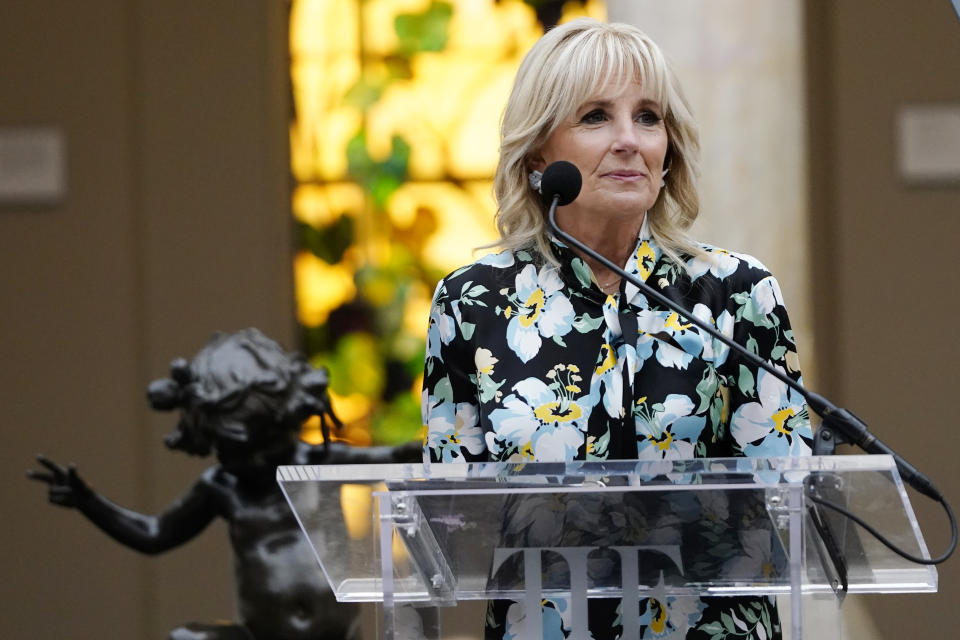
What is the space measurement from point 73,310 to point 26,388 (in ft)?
1.19

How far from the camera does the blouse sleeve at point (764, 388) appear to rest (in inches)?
89.2

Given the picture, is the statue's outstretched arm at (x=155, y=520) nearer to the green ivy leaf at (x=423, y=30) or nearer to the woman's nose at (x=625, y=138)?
the woman's nose at (x=625, y=138)

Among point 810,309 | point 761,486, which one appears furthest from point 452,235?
point 761,486

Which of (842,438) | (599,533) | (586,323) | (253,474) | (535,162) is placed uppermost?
(535,162)

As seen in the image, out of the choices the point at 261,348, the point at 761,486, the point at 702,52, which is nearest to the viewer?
the point at 761,486

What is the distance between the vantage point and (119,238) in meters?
6.35

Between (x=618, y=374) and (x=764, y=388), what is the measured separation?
209mm

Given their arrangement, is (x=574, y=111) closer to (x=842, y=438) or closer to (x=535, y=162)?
(x=535, y=162)

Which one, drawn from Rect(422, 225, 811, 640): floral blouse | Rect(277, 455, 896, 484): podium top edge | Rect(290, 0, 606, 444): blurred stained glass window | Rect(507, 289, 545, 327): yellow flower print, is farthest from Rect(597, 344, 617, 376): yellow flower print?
Rect(290, 0, 606, 444): blurred stained glass window

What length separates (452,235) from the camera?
21.9 ft

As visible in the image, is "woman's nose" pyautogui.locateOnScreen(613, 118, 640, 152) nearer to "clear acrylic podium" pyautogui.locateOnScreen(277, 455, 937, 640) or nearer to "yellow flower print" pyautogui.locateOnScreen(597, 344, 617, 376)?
"yellow flower print" pyautogui.locateOnScreen(597, 344, 617, 376)

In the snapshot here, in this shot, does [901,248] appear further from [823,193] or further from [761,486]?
[761,486]

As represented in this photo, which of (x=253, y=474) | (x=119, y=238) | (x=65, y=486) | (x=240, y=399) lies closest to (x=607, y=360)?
(x=240, y=399)

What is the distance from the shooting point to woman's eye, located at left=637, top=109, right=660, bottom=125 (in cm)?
243
